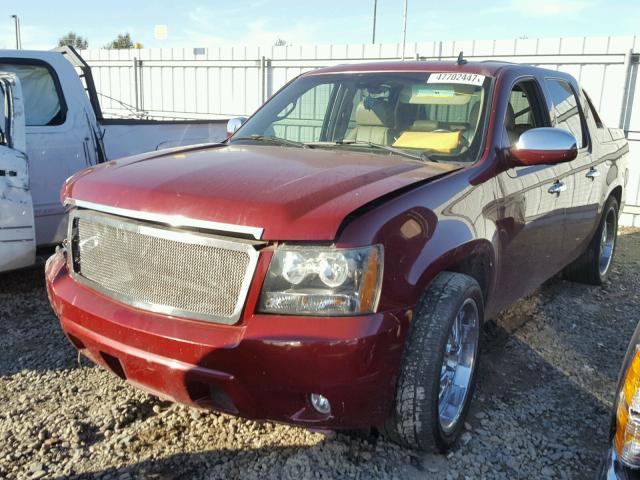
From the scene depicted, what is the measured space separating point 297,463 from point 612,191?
395cm

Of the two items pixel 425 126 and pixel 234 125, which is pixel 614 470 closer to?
pixel 425 126

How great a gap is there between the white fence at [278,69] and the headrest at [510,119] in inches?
239

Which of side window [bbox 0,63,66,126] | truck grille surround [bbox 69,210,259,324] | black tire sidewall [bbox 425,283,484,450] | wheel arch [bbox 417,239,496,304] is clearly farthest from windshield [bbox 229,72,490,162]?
side window [bbox 0,63,66,126]

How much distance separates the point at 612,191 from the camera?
5.20 metres

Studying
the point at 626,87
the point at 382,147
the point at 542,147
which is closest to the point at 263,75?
the point at 626,87

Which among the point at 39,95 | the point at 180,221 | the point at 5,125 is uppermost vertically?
the point at 39,95

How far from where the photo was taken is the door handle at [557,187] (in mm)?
Answer: 3730

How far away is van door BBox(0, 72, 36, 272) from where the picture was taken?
13.6 feet

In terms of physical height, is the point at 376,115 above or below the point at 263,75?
below

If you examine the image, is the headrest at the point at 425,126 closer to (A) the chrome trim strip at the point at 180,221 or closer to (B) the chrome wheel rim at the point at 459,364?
(B) the chrome wheel rim at the point at 459,364

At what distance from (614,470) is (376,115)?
237 cm

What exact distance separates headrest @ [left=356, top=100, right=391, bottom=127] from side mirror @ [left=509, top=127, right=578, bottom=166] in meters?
0.74

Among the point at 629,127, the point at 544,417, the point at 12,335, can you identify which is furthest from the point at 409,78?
the point at 629,127

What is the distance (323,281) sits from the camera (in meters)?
2.21
